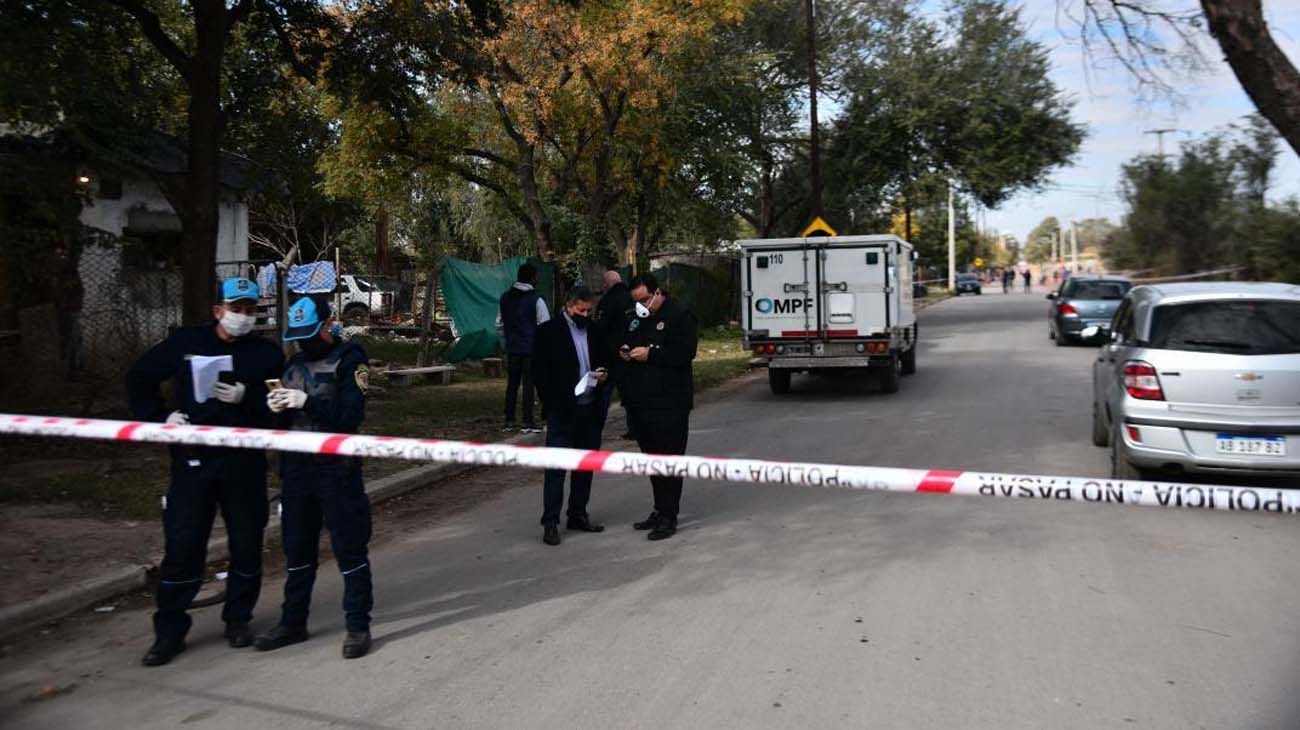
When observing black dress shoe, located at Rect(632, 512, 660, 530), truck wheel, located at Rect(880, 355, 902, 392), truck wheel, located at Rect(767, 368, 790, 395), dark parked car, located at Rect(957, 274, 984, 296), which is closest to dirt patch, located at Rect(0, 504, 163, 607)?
black dress shoe, located at Rect(632, 512, 660, 530)

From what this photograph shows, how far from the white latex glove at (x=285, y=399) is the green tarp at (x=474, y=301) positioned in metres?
12.9

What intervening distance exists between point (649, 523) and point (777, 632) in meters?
2.38

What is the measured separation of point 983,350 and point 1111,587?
1772 centimetres

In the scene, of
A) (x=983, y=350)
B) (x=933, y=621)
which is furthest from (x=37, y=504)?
(x=983, y=350)

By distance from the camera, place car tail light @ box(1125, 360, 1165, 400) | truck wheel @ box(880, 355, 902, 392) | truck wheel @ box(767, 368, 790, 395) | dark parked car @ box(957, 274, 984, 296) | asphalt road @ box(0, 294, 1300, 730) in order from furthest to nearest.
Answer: dark parked car @ box(957, 274, 984, 296) → truck wheel @ box(767, 368, 790, 395) → truck wheel @ box(880, 355, 902, 392) → car tail light @ box(1125, 360, 1165, 400) → asphalt road @ box(0, 294, 1300, 730)

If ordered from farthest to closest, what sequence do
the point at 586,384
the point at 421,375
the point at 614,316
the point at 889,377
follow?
the point at 421,375 → the point at 889,377 → the point at 614,316 → the point at 586,384

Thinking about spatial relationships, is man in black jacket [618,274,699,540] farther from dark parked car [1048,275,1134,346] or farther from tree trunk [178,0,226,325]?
dark parked car [1048,275,1134,346]

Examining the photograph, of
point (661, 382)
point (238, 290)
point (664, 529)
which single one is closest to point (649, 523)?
point (664, 529)

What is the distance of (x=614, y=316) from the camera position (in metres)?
8.74

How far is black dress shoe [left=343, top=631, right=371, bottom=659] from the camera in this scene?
4961 millimetres

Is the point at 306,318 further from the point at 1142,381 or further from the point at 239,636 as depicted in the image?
the point at 1142,381

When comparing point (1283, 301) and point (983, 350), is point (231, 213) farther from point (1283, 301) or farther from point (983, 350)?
point (1283, 301)

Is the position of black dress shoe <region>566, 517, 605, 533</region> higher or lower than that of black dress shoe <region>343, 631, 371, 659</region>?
higher

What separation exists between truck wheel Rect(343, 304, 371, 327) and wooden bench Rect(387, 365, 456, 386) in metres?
8.60
